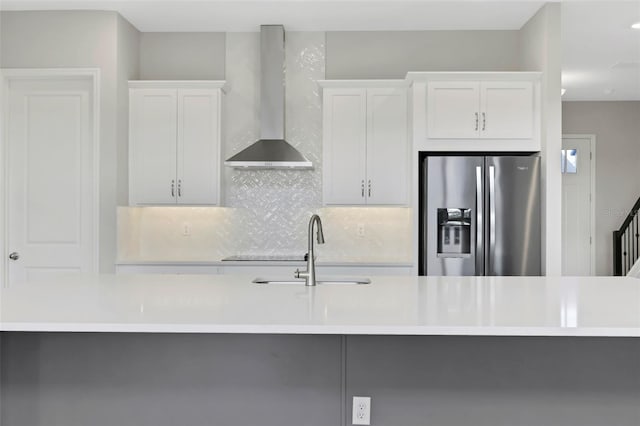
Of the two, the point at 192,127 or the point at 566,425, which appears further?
the point at 192,127

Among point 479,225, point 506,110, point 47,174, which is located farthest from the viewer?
point 47,174

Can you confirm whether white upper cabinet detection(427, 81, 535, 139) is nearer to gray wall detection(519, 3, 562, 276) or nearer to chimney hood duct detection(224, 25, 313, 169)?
gray wall detection(519, 3, 562, 276)

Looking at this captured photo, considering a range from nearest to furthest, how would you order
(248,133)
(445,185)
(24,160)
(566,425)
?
(566,425) → (445,185) → (24,160) → (248,133)

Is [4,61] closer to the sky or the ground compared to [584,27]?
closer to the ground

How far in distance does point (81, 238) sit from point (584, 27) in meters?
4.38

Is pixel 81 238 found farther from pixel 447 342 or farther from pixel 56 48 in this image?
pixel 447 342

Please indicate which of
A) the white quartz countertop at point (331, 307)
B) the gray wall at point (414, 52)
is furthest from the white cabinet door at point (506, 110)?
the white quartz countertop at point (331, 307)

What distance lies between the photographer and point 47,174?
4.31 m

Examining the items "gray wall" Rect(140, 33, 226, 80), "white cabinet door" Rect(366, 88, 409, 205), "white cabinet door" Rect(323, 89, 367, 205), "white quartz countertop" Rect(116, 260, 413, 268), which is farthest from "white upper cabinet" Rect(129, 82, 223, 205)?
"white cabinet door" Rect(366, 88, 409, 205)

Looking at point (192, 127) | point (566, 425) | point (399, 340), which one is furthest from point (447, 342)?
point (192, 127)

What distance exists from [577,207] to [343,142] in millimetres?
4457

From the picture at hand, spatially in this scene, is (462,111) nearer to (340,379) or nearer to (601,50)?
(601,50)

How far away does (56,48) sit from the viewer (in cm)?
423

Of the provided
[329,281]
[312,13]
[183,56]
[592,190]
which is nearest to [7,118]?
[183,56]
